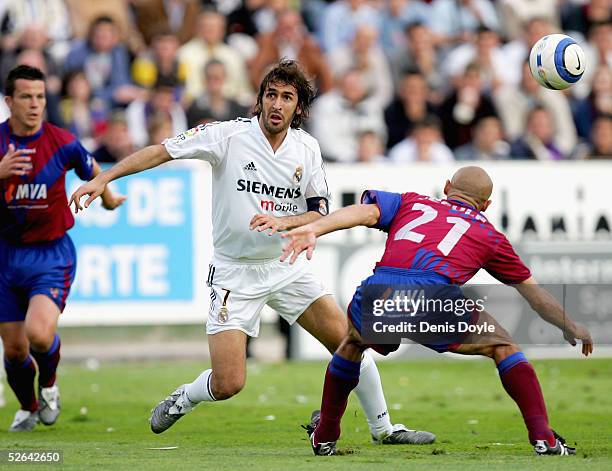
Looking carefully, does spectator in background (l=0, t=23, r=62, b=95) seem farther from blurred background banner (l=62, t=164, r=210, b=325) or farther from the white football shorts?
the white football shorts

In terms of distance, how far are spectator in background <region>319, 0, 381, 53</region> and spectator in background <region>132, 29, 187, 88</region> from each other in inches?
98.9

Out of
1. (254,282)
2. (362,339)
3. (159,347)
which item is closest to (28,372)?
(254,282)

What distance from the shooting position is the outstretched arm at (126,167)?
8641mm

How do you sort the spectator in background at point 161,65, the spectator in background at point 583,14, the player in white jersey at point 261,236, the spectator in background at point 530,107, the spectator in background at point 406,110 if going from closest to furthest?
the player in white jersey at point 261,236 < the spectator in background at point 161,65 < the spectator in background at point 406,110 < the spectator in background at point 530,107 < the spectator in background at point 583,14

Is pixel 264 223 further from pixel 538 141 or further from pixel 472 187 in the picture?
pixel 538 141

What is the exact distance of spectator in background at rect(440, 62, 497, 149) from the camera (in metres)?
18.9

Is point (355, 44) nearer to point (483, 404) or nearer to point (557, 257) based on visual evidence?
point (557, 257)

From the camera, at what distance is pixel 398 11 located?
20.6 m

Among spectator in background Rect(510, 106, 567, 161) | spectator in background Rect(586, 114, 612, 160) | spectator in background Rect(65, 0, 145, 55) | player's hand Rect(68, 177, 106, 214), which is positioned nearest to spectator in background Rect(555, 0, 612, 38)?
spectator in background Rect(510, 106, 567, 161)

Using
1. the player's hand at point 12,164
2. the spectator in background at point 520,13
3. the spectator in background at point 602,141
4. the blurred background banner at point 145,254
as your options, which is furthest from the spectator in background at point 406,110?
the player's hand at point 12,164

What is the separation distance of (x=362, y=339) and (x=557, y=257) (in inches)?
325

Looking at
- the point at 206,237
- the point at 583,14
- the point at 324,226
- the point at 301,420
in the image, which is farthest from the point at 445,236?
the point at 583,14

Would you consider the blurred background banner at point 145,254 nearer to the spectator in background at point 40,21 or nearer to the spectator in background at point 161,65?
the spectator in background at point 161,65

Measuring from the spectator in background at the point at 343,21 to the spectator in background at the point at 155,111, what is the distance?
2.89 m
